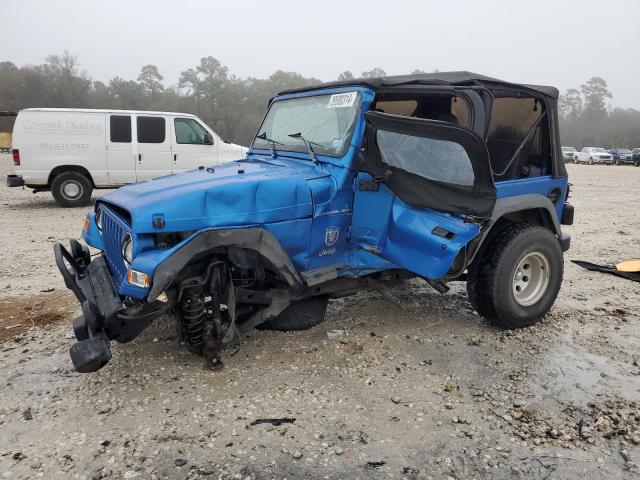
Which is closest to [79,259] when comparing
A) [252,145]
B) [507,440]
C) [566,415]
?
[252,145]

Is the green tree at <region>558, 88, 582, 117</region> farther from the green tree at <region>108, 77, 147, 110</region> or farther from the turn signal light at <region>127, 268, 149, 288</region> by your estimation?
the turn signal light at <region>127, 268, 149, 288</region>

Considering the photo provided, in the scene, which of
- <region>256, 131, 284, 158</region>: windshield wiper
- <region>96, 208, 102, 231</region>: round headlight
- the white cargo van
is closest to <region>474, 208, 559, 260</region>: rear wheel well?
<region>256, 131, 284, 158</region>: windshield wiper

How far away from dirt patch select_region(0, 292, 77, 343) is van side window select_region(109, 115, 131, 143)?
6456 millimetres

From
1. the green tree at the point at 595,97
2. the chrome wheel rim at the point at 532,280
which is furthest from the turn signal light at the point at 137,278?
the green tree at the point at 595,97

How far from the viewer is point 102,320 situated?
298 cm

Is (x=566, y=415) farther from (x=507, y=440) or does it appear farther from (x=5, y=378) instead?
(x=5, y=378)

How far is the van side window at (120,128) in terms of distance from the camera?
416 inches

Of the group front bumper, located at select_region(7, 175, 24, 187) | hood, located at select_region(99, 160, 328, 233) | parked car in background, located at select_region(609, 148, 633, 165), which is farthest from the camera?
parked car in background, located at select_region(609, 148, 633, 165)

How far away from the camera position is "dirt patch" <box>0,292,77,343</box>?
166 inches

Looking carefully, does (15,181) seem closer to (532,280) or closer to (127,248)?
(127,248)

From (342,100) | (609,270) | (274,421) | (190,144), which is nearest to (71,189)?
(190,144)

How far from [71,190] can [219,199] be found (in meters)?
9.10

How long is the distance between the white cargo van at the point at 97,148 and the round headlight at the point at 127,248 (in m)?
8.32

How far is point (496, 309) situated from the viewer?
405cm
